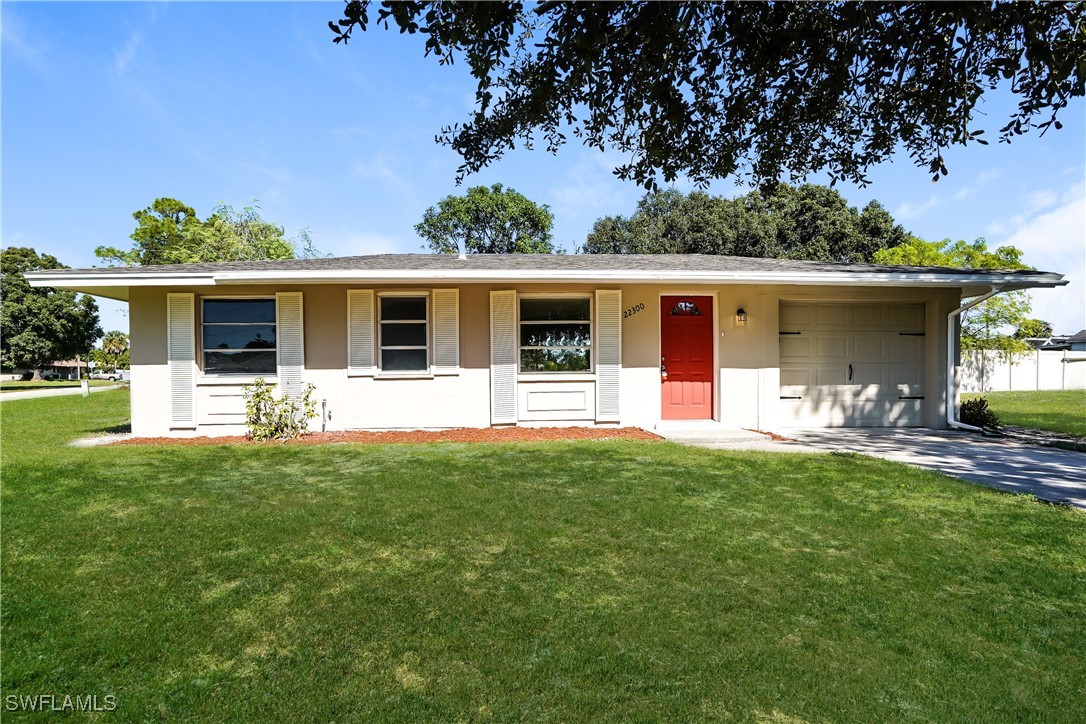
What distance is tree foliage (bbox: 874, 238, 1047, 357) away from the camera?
21.3 meters

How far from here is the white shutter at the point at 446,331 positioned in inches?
393

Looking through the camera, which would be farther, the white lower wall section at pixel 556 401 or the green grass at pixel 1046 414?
the green grass at pixel 1046 414

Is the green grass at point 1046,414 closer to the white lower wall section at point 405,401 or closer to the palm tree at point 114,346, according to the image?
the white lower wall section at point 405,401

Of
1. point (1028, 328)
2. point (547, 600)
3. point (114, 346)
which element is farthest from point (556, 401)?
point (114, 346)

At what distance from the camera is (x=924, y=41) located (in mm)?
3990

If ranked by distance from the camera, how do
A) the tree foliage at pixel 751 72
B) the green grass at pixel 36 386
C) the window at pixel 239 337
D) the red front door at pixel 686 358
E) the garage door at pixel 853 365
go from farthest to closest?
1. the green grass at pixel 36 386
2. the garage door at pixel 853 365
3. the red front door at pixel 686 358
4. the window at pixel 239 337
5. the tree foliage at pixel 751 72

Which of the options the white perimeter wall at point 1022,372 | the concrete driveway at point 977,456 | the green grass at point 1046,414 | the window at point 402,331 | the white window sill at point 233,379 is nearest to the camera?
the concrete driveway at point 977,456

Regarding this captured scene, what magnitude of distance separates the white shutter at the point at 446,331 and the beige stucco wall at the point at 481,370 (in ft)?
0.47

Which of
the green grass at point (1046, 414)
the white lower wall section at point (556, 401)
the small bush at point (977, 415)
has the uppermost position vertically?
the white lower wall section at point (556, 401)

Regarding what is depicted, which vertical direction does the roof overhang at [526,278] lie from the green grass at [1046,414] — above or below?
above

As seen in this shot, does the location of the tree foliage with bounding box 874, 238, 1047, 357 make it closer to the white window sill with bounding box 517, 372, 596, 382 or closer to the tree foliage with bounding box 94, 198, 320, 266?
the white window sill with bounding box 517, 372, 596, 382

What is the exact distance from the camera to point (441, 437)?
928cm

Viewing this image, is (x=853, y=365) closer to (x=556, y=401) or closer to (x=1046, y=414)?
(x=556, y=401)

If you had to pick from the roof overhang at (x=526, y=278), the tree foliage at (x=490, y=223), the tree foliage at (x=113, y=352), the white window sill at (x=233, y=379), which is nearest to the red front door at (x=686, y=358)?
the roof overhang at (x=526, y=278)
